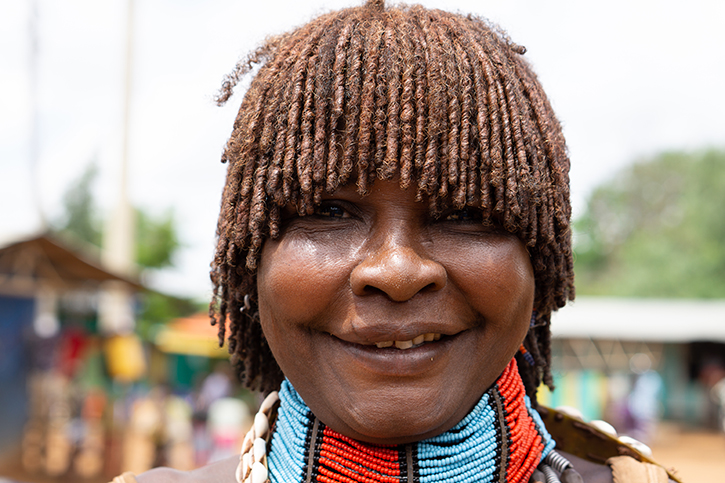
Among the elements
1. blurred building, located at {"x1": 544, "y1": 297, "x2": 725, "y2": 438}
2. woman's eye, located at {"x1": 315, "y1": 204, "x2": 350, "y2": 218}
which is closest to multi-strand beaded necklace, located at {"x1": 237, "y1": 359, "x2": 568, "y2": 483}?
woman's eye, located at {"x1": 315, "y1": 204, "x2": 350, "y2": 218}

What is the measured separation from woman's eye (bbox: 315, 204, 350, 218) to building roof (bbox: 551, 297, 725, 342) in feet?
48.4

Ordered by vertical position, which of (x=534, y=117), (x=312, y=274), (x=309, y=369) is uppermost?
(x=534, y=117)

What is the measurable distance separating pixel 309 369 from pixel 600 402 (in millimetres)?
14178

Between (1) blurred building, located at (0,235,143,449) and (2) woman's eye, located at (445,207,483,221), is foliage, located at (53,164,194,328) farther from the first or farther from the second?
(2) woman's eye, located at (445,207,483,221)

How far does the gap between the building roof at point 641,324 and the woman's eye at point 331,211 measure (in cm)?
1474

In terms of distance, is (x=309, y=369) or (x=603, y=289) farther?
(x=603, y=289)

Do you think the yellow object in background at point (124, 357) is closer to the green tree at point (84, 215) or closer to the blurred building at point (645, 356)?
the blurred building at point (645, 356)

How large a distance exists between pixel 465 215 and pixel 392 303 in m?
0.26

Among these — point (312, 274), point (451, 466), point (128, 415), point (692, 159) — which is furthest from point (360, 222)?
point (692, 159)

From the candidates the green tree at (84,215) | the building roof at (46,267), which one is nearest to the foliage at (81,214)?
the green tree at (84,215)

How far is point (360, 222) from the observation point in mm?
1310

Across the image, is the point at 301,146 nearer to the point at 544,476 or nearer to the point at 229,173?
the point at 229,173

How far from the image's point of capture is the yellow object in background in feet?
32.6

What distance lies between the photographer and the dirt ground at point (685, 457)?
28.0 feet
